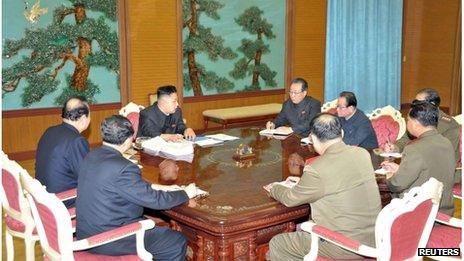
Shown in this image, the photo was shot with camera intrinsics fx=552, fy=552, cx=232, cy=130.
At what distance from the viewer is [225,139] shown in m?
4.46

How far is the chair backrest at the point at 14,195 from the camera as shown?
2.97 m

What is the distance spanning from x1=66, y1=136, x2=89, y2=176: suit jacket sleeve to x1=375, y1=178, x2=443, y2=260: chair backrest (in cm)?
183

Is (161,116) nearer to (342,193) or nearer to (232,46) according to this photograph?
(342,193)

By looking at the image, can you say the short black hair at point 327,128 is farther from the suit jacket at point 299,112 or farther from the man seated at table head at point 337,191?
the suit jacket at point 299,112

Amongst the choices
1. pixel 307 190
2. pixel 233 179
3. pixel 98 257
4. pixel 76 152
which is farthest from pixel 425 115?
pixel 76 152

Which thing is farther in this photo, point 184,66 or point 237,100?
point 237,100

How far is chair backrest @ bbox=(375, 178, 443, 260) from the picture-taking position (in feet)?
8.09

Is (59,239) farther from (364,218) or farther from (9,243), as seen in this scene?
(364,218)

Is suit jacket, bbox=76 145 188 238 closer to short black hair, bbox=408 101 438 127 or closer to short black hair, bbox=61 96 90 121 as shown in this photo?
short black hair, bbox=61 96 90 121

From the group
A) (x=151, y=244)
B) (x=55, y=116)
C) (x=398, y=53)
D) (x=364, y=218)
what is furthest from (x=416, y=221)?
(x=398, y=53)

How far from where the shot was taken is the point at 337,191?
270 centimetres

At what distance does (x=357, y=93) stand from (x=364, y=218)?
7.20 m

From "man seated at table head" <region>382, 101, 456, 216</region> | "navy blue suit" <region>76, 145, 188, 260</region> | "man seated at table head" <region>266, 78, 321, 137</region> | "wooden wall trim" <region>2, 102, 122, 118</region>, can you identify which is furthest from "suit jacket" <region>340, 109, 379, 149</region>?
"wooden wall trim" <region>2, 102, 122, 118</region>

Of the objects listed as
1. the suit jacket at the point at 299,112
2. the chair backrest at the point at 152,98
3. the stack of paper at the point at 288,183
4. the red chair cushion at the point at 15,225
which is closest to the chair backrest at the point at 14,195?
the red chair cushion at the point at 15,225
